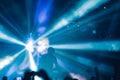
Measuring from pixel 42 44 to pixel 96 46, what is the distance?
3889 millimetres

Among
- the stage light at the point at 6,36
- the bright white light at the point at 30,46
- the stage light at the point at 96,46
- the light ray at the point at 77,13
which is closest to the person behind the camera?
the light ray at the point at 77,13

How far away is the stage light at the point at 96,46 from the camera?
13664 millimetres

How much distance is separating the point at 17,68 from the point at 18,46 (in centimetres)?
230

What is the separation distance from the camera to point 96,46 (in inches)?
591

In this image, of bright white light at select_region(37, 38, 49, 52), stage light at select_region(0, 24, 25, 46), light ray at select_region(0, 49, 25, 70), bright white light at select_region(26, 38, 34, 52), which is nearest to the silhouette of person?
bright white light at select_region(37, 38, 49, 52)

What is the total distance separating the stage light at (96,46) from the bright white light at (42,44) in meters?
1.38

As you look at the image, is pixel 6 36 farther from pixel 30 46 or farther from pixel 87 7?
pixel 87 7

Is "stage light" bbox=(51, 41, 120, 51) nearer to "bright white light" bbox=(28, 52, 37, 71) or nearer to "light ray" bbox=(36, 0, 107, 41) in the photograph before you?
"light ray" bbox=(36, 0, 107, 41)

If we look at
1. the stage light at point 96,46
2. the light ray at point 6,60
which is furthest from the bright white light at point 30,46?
the stage light at point 96,46

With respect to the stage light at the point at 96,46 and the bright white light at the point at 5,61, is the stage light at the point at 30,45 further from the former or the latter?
the stage light at the point at 96,46

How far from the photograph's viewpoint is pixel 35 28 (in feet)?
46.5

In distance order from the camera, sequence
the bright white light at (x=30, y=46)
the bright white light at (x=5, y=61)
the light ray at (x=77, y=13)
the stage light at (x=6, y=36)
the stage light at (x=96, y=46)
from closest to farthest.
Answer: the bright white light at (x=5, y=61) → the light ray at (x=77, y=13) → the stage light at (x=6, y=36) → the bright white light at (x=30, y=46) → the stage light at (x=96, y=46)

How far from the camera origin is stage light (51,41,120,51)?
13.7 meters

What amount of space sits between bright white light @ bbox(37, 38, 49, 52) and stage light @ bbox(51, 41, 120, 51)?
1.38 meters
